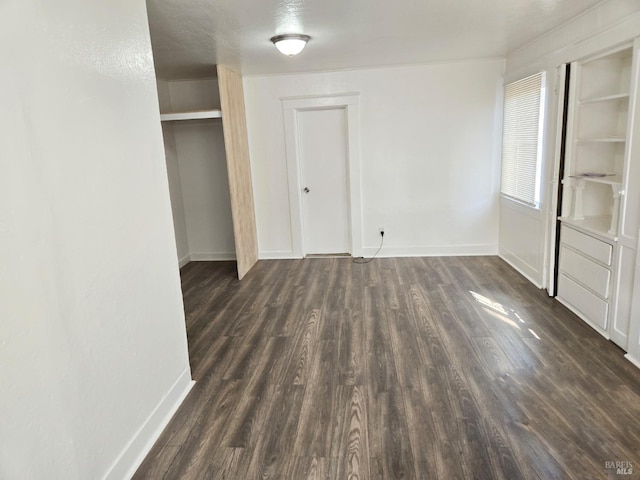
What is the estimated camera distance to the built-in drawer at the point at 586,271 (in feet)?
10.6

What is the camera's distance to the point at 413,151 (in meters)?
5.46

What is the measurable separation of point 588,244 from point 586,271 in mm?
224

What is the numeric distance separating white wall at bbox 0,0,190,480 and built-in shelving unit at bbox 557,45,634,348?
3.15m

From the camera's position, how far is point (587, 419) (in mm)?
2336

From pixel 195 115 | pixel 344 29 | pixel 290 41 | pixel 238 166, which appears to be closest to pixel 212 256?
pixel 238 166

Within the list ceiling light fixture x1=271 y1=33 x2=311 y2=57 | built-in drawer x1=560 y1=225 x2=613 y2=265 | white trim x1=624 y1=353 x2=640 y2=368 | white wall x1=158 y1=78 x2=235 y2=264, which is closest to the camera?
white trim x1=624 y1=353 x2=640 y2=368

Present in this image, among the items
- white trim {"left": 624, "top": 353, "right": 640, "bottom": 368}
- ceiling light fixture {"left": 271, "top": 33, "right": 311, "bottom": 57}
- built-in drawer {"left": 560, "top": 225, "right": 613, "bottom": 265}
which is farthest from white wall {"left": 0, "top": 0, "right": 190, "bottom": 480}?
built-in drawer {"left": 560, "top": 225, "right": 613, "bottom": 265}

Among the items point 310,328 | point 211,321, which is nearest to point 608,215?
point 310,328

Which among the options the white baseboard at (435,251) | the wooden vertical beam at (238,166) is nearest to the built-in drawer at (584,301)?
the white baseboard at (435,251)

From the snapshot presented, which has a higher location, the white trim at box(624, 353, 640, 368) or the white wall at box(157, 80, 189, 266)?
the white wall at box(157, 80, 189, 266)

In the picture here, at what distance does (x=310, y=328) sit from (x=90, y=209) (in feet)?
7.25

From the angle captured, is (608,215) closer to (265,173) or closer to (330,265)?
(330,265)

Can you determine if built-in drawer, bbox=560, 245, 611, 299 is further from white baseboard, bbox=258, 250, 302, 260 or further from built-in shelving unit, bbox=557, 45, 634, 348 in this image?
white baseboard, bbox=258, 250, 302, 260

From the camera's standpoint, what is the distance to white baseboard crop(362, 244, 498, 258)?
222 inches
